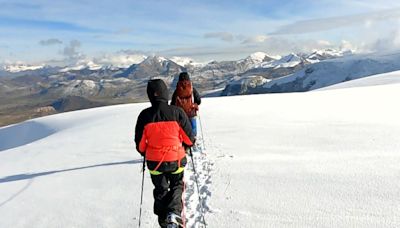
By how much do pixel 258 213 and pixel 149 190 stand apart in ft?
9.70

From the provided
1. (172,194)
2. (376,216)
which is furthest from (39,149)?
(376,216)

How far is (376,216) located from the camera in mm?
6441

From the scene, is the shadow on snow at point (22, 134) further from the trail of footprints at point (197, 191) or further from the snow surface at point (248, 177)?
the trail of footprints at point (197, 191)

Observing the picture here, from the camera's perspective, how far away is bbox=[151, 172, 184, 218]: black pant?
645 centimetres

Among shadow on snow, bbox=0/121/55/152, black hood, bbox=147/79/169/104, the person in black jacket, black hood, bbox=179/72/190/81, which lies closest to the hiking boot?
black hood, bbox=147/79/169/104

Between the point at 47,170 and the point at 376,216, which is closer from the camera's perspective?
the point at 376,216

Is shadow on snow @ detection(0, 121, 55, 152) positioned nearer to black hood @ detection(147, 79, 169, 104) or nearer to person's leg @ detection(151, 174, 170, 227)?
person's leg @ detection(151, 174, 170, 227)

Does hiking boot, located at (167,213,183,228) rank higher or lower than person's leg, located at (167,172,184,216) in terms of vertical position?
lower

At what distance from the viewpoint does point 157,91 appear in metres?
6.37

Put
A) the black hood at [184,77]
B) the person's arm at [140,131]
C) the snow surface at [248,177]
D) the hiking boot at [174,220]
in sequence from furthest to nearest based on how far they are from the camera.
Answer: the black hood at [184,77], the snow surface at [248,177], the person's arm at [140,131], the hiking boot at [174,220]

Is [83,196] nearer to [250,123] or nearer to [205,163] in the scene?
[205,163]

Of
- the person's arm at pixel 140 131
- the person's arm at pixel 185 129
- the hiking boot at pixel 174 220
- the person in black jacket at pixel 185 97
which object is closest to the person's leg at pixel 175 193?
the hiking boot at pixel 174 220

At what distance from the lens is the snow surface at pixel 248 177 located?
7031 millimetres

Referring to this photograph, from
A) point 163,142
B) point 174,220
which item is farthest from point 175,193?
point 163,142
